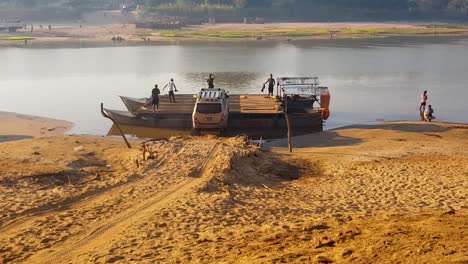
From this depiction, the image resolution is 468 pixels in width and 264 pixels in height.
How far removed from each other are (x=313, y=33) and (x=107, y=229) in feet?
296

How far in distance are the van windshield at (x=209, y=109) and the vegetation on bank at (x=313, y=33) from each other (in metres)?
69.3

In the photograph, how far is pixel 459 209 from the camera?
45.5 feet

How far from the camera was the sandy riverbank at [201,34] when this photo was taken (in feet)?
295

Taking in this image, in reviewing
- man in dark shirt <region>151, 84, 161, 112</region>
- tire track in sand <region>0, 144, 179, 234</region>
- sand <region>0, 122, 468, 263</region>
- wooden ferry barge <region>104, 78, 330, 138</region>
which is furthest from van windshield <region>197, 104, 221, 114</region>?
tire track in sand <region>0, 144, 179, 234</region>

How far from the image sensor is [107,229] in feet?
42.0

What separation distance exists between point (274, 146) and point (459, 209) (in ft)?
38.1

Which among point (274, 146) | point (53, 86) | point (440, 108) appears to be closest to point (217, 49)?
point (53, 86)

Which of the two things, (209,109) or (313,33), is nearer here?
(209,109)

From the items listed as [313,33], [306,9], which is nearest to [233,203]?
[313,33]

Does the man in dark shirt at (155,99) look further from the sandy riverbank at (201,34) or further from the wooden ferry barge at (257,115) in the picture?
the sandy riverbank at (201,34)

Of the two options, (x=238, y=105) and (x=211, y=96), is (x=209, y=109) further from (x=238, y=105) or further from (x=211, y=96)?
(x=238, y=105)

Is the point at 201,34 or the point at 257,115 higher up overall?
the point at 201,34

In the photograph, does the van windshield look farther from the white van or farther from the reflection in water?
the reflection in water

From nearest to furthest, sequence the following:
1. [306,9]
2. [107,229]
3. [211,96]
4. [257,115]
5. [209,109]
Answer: [107,229], [209,109], [211,96], [257,115], [306,9]
